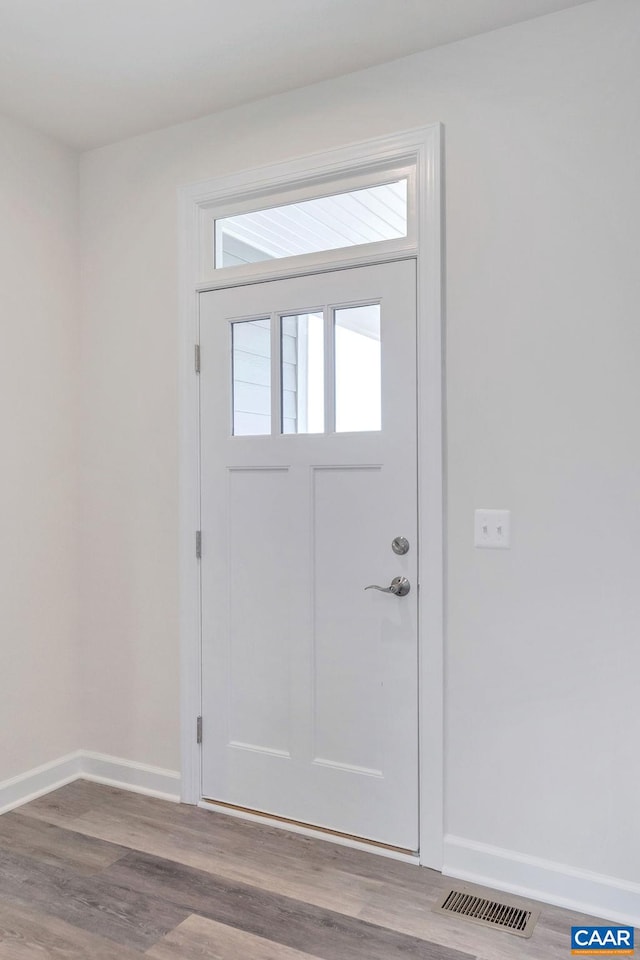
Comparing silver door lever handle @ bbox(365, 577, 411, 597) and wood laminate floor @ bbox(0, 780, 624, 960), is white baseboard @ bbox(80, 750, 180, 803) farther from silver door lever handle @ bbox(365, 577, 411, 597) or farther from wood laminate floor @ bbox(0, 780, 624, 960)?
silver door lever handle @ bbox(365, 577, 411, 597)

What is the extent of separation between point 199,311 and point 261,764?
1734 millimetres

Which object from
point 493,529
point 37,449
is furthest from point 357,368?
point 37,449

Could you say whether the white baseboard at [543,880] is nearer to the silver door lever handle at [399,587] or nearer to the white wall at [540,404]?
the white wall at [540,404]

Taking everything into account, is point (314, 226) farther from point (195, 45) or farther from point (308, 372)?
point (195, 45)

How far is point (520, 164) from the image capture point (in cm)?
233

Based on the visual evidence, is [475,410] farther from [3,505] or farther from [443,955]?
[3,505]

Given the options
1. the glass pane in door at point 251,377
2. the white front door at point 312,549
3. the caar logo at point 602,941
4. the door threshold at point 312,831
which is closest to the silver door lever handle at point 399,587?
the white front door at point 312,549

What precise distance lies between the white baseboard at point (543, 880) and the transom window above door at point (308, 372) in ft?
4.59

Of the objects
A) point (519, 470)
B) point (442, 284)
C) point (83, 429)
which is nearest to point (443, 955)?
point (519, 470)

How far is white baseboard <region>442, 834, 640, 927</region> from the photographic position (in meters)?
2.16

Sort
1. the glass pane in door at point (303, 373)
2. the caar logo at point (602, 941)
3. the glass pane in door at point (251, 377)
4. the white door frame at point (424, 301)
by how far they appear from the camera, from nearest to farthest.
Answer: the caar logo at point (602, 941)
the white door frame at point (424, 301)
the glass pane in door at point (303, 373)
the glass pane in door at point (251, 377)

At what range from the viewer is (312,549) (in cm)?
270

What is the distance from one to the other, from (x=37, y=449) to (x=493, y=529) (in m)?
1.87

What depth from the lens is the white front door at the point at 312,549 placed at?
8.29 ft
